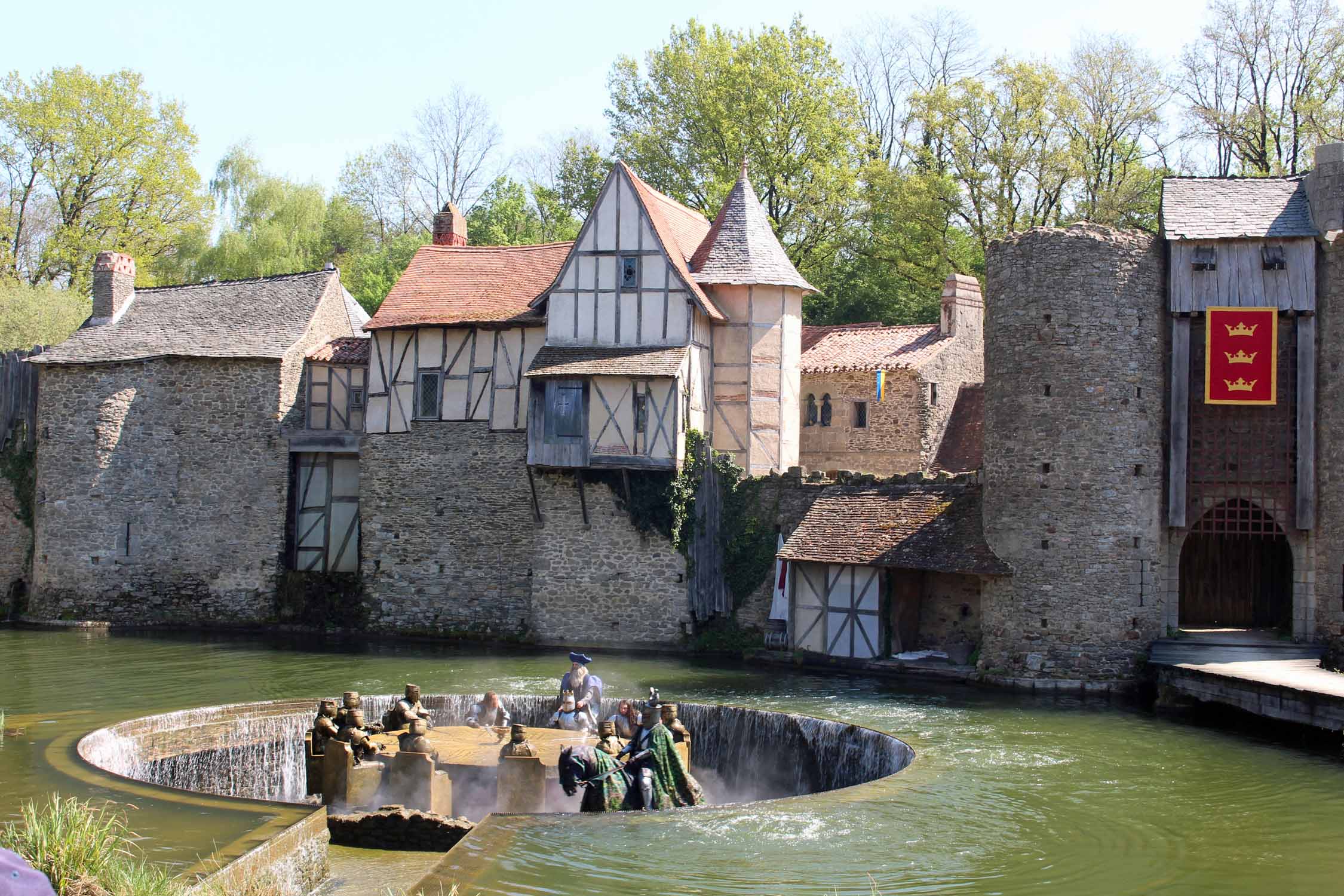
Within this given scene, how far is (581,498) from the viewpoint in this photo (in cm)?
2775

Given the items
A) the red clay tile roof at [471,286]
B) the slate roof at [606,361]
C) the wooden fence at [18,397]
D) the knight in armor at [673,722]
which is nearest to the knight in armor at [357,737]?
the knight in armor at [673,722]

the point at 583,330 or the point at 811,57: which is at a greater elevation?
the point at 811,57

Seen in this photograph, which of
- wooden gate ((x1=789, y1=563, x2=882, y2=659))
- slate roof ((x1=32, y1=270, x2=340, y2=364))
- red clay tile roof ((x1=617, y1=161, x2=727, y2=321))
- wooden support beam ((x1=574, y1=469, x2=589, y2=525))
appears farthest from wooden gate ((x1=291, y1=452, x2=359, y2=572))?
wooden gate ((x1=789, y1=563, x2=882, y2=659))

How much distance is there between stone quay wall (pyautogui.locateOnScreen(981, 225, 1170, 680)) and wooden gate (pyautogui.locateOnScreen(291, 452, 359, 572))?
48.8 feet

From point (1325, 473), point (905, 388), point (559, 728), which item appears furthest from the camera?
point (905, 388)

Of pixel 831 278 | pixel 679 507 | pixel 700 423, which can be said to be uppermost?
pixel 831 278

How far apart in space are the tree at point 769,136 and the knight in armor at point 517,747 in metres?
26.4

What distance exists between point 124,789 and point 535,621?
14.1 meters

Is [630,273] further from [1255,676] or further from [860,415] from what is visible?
[1255,676]

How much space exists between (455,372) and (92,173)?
19.6 meters

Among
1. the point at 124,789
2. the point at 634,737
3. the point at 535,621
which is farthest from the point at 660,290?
the point at 124,789

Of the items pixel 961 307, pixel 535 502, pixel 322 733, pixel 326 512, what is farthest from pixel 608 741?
pixel 961 307

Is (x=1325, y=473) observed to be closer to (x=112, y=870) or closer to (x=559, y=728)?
(x=559, y=728)

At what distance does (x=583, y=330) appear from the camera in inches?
1099
